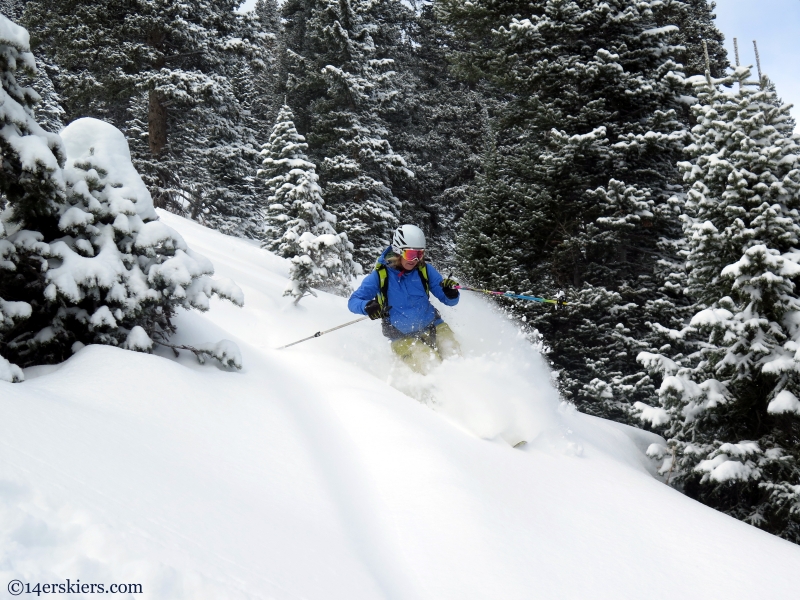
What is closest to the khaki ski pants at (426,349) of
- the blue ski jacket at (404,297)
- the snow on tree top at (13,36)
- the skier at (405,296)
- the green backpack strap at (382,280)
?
the skier at (405,296)

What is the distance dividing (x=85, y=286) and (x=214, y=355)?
1240 millimetres

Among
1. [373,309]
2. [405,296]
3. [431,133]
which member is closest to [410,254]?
[405,296]

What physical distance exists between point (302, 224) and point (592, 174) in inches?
272

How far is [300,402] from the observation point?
5.25 m

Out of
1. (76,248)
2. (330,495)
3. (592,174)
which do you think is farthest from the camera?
(592,174)

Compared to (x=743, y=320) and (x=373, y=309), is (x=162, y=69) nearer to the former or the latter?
(x=373, y=309)

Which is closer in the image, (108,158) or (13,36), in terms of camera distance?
(13,36)

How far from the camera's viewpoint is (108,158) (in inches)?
199

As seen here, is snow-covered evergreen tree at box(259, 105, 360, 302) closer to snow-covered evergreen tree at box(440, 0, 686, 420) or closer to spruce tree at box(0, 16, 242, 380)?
snow-covered evergreen tree at box(440, 0, 686, 420)

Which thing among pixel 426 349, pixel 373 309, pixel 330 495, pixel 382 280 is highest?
pixel 382 280

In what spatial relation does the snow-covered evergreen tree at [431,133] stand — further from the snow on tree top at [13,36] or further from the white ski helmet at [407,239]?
the snow on tree top at [13,36]

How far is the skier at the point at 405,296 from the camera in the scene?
291 inches

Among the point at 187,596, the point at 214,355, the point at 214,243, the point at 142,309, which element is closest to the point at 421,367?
the point at 214,355

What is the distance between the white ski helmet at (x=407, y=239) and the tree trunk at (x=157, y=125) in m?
15.6
